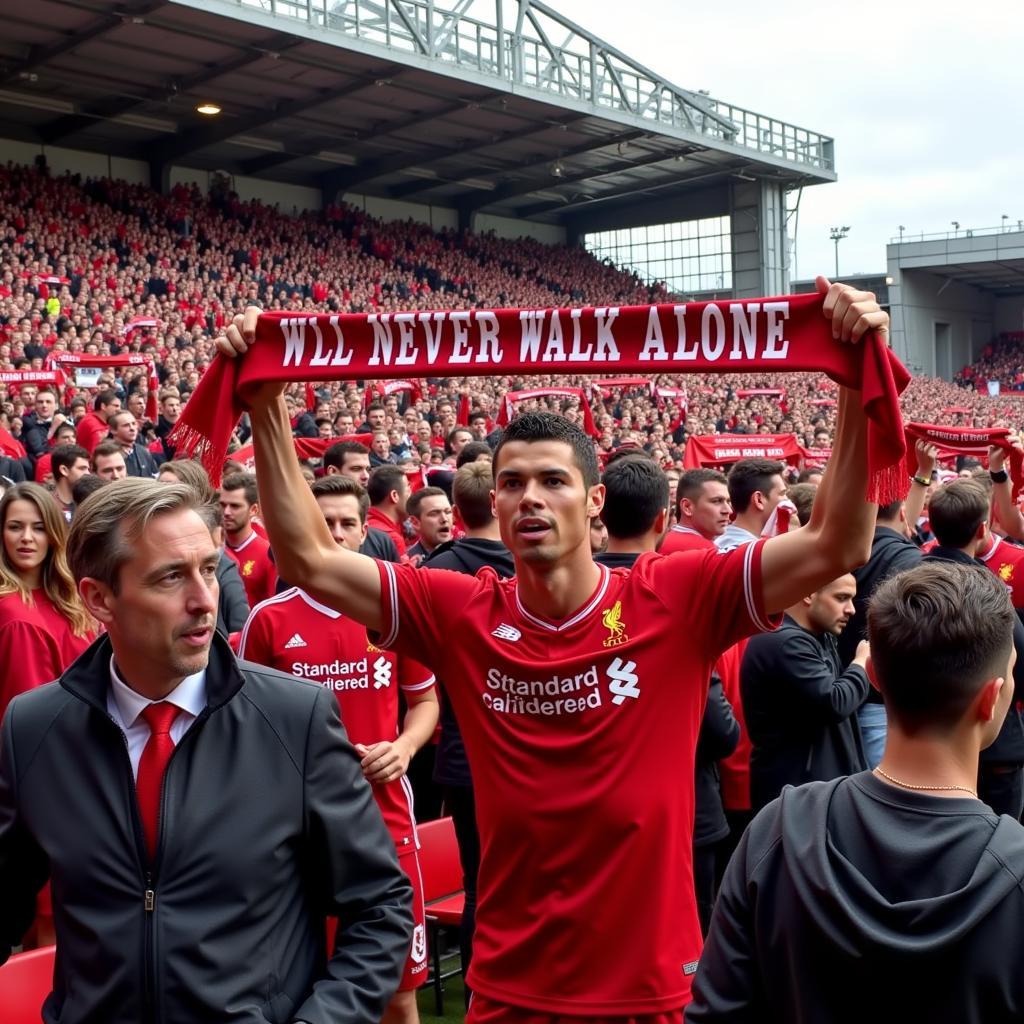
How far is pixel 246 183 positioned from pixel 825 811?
1347 inches

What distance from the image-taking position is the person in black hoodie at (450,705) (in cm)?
450

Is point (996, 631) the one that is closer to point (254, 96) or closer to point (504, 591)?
point (504, 591)

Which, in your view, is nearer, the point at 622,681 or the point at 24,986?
the point at 622,681

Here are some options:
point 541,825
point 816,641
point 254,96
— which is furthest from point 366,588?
point 254,96

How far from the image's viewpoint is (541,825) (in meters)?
2.80

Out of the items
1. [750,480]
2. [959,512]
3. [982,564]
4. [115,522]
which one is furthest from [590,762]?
[750,480]

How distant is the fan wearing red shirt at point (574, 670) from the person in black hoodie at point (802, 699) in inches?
46.1

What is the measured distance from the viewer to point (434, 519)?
6.56m

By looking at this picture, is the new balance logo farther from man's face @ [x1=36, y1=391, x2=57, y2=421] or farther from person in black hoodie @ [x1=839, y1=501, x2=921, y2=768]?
man's face @ [x1=36, y1=391, x2=57, y2=421]

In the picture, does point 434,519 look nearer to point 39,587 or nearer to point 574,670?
point 39,587

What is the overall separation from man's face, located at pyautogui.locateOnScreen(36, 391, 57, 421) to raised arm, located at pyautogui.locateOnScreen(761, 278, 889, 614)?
10063 millimetres

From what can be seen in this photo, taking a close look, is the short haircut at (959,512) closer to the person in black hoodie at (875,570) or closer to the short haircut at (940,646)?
the person in black hoodie at (875,570)

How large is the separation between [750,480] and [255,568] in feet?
8.56

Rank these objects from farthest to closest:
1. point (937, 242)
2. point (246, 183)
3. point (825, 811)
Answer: point (937, 242) → point (246, 183) → point (825, 811)
